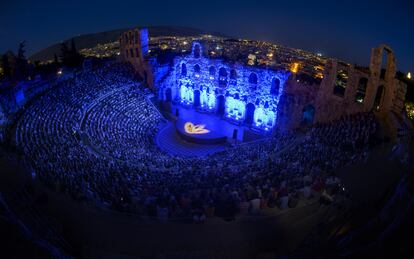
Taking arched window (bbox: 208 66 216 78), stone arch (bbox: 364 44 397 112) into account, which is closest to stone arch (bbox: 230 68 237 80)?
arched window (bbox: 208 66 216 78)

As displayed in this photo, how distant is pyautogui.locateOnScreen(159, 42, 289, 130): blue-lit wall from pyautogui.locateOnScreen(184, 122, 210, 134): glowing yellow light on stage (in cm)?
479

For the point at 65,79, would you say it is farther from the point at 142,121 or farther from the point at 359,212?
the point at 359,212

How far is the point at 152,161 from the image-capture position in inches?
901

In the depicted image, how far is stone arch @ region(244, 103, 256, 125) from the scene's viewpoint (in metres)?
34.9

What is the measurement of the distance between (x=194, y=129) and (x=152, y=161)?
33.4ft

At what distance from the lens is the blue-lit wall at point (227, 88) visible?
32.4 metres

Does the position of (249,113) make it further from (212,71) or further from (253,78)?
(212,71)

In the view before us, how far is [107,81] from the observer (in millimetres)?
32750

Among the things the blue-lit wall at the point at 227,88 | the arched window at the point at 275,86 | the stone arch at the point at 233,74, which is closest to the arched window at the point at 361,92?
the blue-lit wall at the point at 227,88

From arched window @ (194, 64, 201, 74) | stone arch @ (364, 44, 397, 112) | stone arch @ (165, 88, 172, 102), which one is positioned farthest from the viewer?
stone arch @ (165, 88, 172, 102)

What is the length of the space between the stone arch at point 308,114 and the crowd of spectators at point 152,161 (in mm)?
3092

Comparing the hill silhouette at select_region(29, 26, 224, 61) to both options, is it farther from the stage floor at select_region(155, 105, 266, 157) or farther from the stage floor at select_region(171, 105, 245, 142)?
the stage floor at select_region(155, 105, 266, 157)

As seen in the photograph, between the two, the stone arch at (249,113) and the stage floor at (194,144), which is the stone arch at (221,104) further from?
the stone arch at (249,113)

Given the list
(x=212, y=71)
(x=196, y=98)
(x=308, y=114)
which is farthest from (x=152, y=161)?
(x=308, y=114)
